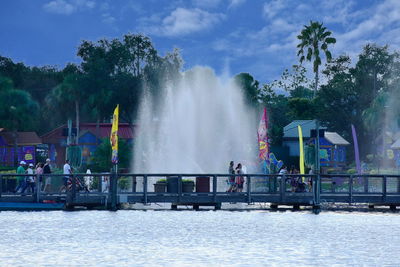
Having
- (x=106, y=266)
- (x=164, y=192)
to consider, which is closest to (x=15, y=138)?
(x=164, y=192)

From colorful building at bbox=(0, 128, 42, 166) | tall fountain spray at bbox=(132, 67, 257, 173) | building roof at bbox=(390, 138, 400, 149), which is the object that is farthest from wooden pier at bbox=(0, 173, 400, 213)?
building roof at bbox=(390, 138, 400, 149)

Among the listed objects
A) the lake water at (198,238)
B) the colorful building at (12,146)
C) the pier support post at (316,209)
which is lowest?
the lake water at (198,238)

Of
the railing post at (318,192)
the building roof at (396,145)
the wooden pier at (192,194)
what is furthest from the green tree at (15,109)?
the railing post at (318,192)

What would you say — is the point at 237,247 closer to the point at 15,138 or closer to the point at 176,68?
the point at 15,138

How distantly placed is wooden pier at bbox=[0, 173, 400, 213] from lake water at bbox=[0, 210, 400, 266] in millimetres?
694

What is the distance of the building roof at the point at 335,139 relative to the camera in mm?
105125

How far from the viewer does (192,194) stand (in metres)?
41.8

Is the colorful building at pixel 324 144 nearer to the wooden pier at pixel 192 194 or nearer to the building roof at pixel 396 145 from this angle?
the building roof at pixel 396 145

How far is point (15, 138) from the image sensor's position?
10031 centimetres

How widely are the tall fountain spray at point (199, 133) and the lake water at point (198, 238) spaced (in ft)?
50.8

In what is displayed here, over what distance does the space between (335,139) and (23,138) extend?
39773 millimetres

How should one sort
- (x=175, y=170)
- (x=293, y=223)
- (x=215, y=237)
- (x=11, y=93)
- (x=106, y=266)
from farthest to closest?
(x=11, y=93) < (x=175, y=170) < (x=293, y=223) < (x=215, y=237) < (x=106, y=266)

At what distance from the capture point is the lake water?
85.8 feet

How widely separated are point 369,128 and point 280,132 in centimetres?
1154
